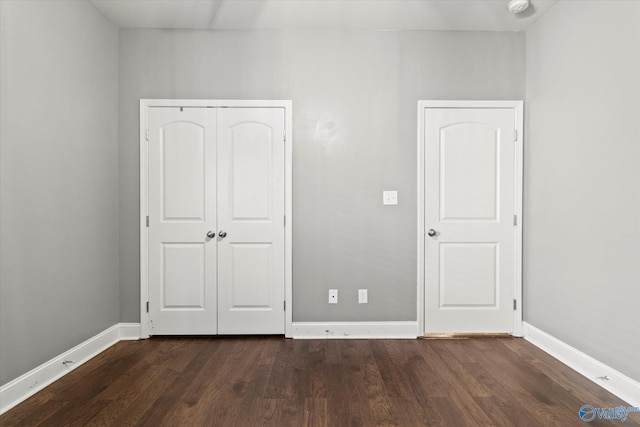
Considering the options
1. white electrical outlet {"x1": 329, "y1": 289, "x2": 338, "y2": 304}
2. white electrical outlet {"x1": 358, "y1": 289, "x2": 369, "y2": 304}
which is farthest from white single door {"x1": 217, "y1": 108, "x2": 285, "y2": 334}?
white electrical outlet {"x1": 358, "y1": 289, "x2": 369, "y2": 304}

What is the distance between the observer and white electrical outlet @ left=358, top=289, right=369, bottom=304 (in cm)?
323

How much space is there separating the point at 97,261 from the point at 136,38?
77.4 inches

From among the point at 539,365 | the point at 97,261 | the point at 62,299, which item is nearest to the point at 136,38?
the point at 97,261

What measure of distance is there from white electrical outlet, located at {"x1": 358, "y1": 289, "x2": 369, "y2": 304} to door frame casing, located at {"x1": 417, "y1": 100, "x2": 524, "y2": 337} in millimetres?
474

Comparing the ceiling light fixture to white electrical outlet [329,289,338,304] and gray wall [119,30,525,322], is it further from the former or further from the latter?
white electrical outlet [329,289,338,304]

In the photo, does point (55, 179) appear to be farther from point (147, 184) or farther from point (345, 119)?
point (345, 119)

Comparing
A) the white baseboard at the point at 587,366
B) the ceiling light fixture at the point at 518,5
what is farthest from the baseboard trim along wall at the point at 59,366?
the ceiling light fixture at the point at 518,5

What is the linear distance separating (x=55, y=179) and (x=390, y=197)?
2.57m

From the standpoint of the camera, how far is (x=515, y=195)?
3223 millimetres

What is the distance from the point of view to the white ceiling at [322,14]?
282 cm

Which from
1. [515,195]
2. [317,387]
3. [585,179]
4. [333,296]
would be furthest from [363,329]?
[585,179]

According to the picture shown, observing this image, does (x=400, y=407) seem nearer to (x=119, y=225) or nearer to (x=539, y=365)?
(x=539, y=365)

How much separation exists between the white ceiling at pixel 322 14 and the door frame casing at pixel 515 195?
669mm

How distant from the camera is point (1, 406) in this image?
2.02m
